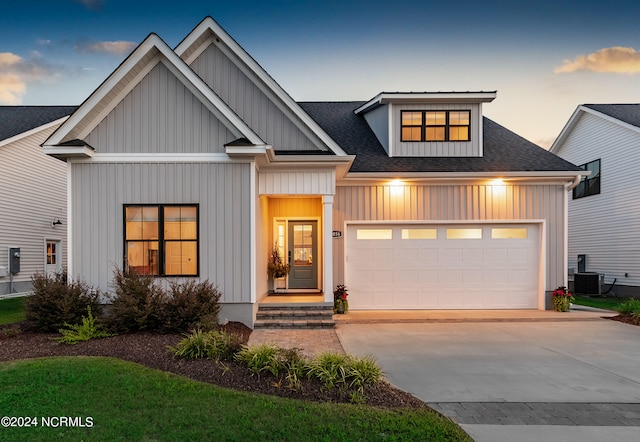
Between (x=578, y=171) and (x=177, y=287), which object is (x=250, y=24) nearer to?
(x=177, y=287)

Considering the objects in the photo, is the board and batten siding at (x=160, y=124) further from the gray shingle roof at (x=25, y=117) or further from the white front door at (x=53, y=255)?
the white front door at (x=53, y=255)

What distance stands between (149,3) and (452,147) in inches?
434

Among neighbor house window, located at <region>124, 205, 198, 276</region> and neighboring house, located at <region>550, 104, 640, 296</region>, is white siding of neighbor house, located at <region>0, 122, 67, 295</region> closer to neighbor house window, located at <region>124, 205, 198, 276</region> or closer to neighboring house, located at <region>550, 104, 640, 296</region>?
neighbor house window, located at <region>124, 205, 198, 276</region>

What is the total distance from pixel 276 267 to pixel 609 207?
43.8ft

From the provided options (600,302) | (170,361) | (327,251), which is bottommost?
(600,302)

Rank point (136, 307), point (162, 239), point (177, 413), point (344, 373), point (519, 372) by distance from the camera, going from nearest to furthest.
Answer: point (177, 413)
point (344, 373)
point (519, 372)
point (136, 307)
point (162, 239)

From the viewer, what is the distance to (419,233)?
11.3 metres

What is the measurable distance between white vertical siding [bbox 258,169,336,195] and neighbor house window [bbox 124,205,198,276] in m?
1.98

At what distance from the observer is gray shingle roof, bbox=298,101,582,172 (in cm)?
1110

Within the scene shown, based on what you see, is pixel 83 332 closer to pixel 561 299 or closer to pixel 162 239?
pixel 162 239

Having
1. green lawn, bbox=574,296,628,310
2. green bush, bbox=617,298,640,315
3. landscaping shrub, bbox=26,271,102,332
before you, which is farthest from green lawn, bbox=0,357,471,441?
green lawn, bbox=574,296,628,310

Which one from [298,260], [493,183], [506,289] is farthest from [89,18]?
[506,289]

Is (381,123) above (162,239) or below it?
above

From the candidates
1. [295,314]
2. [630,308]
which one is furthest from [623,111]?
[295,314]
